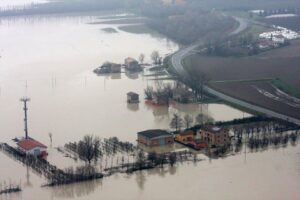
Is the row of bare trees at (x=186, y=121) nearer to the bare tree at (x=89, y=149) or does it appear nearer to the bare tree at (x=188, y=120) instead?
the bare tree at (x=188, y=120)

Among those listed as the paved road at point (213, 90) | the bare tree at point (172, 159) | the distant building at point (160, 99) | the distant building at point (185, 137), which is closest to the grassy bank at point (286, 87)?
the paved road at point (213, 90)

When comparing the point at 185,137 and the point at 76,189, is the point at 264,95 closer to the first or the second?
the point at 185,137

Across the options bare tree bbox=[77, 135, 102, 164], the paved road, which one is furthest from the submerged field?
bare tree bbox=[77, 135, 102, 164]

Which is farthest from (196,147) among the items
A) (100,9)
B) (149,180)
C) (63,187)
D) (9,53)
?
(100,9)

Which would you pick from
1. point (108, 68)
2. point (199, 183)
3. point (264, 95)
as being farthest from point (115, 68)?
point (199, 183)

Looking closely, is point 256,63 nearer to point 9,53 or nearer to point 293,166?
point 9,53

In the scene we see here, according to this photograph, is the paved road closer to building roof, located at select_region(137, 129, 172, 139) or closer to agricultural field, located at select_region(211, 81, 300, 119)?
agricultural field, located at select_region(211, 81, 300, 119)
